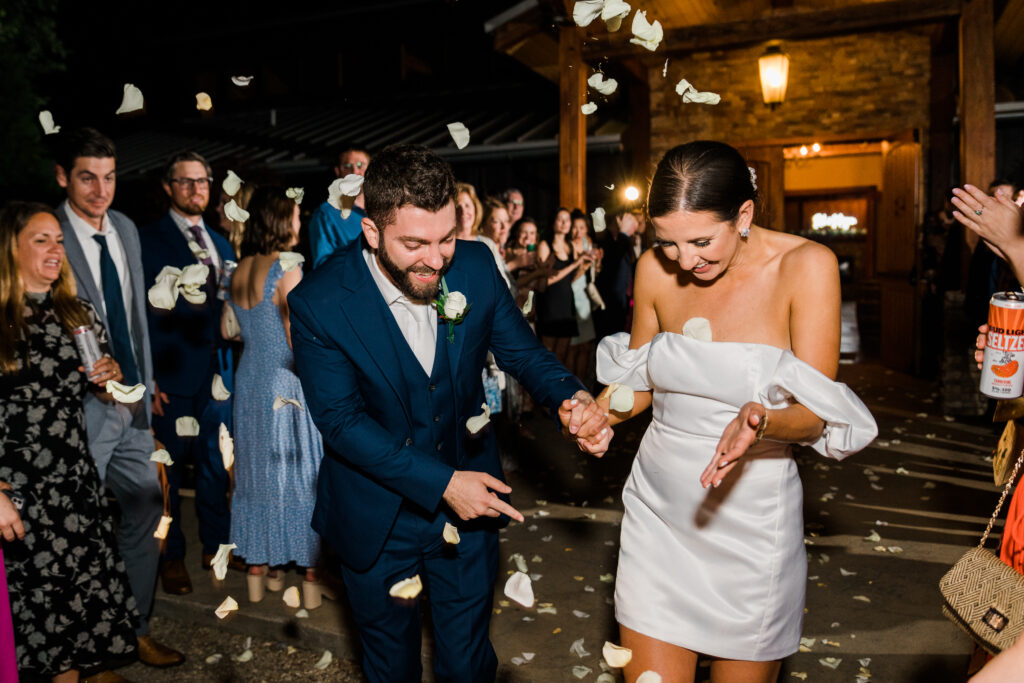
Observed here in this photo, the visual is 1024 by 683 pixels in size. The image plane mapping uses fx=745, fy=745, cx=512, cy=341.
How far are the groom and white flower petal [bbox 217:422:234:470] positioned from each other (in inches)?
82.8

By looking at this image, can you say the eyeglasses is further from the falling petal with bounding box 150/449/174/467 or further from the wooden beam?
the wooden beam

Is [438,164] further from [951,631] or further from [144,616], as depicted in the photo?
[951,631]

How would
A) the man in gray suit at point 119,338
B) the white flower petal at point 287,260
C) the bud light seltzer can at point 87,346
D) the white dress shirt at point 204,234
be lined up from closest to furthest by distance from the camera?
the bud light seltzer can at point 87,346 < the man in gray suit at point 119,338 < the white flower petal at point 287,260 < the white dress shirt at point 204,234

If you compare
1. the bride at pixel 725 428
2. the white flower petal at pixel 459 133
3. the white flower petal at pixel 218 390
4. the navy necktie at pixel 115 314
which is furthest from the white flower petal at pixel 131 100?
the bride at pixel 725 428

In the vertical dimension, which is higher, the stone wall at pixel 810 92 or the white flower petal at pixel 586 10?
the stone wall at pixel 810 92

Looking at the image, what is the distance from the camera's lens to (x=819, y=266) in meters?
2.24

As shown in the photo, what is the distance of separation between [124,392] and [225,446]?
1137 millimetres

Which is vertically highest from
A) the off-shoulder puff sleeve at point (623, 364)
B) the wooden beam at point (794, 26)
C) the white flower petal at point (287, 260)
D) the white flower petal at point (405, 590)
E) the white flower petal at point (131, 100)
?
the wooden beam at point (794, 26)

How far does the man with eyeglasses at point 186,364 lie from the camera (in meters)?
4.64

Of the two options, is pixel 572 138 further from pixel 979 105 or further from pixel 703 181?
pixel 703 181

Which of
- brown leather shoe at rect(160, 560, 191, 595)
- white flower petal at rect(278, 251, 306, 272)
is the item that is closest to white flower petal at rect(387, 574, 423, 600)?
white flower petal at rect(278, 251, 306, 272)

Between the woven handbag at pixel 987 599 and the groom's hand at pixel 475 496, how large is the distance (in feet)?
3.76

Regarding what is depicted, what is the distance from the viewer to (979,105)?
8.05 metres

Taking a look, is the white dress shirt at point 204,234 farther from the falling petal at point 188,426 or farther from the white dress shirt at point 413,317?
the white dress shirt at point 413,317
